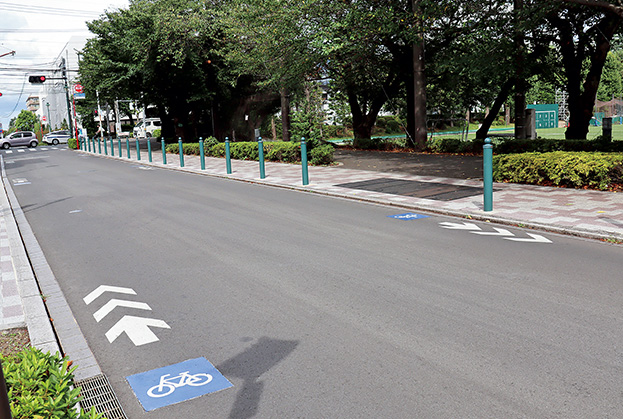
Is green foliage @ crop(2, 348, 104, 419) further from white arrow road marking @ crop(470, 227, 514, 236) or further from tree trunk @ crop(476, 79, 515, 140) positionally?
tree trunk @ crop(476, 79, 515, 140)

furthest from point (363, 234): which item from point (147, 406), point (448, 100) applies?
point (448, 100)

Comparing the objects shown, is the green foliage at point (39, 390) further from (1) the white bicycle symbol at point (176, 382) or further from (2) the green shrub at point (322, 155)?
(2) the green shrub at point (322, 155)

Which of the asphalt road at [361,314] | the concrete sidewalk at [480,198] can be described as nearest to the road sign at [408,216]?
the asphalt road at [361,314]

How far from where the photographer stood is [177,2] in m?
29.6

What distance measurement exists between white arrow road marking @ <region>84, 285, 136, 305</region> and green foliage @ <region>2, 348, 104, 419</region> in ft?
9.47

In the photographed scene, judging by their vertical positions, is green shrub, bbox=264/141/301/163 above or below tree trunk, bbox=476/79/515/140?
below

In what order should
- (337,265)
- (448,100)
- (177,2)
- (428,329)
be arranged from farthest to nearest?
(448,100)
(177,2)
(337,265)
(428,329)

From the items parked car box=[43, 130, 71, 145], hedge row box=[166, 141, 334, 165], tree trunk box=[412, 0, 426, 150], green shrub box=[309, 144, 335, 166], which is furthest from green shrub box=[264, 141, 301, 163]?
parked car box=[43, 130, 71, 145]

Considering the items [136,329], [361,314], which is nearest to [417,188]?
[361,314]

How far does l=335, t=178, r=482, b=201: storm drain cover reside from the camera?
1167 cm

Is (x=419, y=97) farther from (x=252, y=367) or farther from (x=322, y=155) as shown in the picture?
(x=252, y=367)

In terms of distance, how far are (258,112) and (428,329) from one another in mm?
34024

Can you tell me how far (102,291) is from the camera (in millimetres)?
6059

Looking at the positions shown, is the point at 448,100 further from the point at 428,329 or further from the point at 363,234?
the point at 428,329
